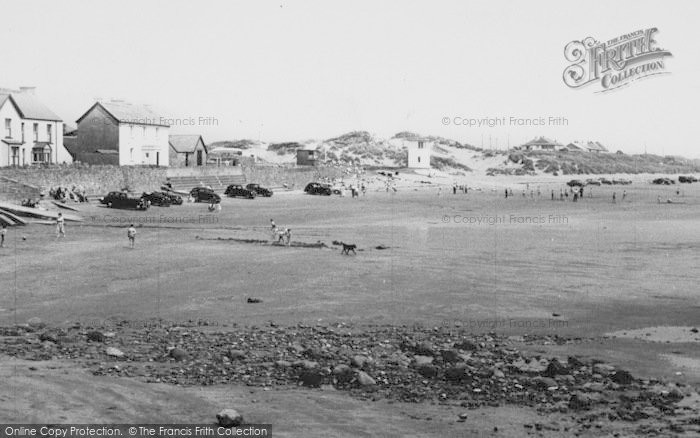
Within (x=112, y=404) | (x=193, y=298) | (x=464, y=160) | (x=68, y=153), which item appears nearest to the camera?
(x=112, y=404)

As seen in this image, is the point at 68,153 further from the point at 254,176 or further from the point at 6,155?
the point at 254,176

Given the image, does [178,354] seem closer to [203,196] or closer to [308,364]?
[308,364]

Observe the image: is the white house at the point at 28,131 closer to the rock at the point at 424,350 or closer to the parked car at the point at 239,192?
the parked car at the point at 239,192

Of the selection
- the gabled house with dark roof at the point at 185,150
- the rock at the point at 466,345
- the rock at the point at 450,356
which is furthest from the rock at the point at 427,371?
the gabled house with dark roof at the point at 185,150

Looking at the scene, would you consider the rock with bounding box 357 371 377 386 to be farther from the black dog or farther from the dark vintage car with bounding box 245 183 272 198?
the dark vintage car with bounding box 245 183 272 198

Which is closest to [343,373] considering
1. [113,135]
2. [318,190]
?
[318,190]

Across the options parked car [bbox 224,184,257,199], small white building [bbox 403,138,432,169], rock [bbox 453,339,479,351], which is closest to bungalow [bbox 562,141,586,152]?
small white building [bbox 403,138,432,169]

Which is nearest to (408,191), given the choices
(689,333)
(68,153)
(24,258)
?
(68,153)
